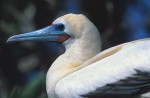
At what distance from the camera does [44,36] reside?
25.6 ft

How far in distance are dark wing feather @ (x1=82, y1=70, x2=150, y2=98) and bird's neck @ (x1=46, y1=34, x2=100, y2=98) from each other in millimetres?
520

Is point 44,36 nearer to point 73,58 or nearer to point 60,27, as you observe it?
point 60,27

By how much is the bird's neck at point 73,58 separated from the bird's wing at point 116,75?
1.16 feet

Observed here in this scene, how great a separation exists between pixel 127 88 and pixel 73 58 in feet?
2.96

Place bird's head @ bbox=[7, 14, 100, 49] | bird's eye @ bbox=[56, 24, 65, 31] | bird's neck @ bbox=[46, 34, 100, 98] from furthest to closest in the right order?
bird's eye @ bbox=[56, 24, 65, 31] → bird's head @ bbox=[7, 14, 100, 49] → bird's neck @ bbox=[46, 34, 100, 98]

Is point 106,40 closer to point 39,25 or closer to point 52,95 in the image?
point 39,25

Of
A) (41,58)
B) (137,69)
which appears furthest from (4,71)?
(137,69)

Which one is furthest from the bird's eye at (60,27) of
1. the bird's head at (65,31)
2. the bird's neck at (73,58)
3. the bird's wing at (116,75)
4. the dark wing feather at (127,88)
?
the dark wing feather at (127,88)

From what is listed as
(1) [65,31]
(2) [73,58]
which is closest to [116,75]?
(2) [73,58]

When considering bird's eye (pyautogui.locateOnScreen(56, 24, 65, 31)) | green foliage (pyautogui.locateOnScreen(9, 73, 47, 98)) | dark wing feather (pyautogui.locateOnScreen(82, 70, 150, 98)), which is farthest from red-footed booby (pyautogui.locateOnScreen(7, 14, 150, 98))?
green foliage (pyautogui.locateOnScreen(9, 73, 47, 98))

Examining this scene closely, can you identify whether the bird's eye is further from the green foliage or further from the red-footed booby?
the green foliage

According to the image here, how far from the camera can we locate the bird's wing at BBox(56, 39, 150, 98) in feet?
21.9

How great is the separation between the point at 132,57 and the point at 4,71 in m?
5.09

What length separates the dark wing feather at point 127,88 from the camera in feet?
21.7
